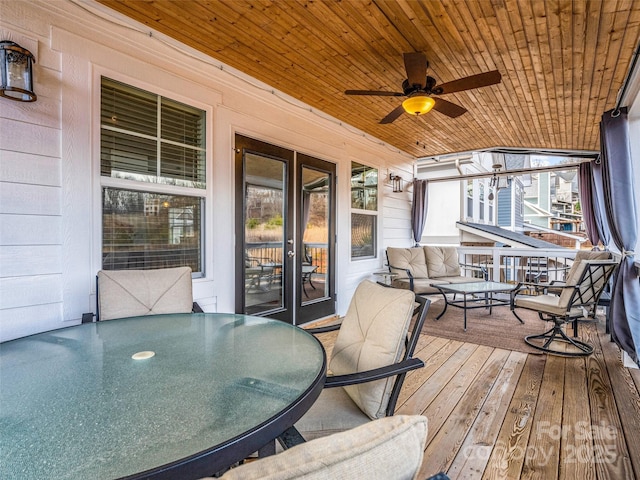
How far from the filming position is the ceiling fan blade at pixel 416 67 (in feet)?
8.72

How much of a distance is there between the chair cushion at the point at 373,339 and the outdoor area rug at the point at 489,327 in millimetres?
2670

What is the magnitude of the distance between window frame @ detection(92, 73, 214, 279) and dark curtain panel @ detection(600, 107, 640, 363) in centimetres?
391

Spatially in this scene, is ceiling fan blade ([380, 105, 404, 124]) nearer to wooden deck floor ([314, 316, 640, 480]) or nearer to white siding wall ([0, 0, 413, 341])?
white siding wall ([0, 0, 413, 341])

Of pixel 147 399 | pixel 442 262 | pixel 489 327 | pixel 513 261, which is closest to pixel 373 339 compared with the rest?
pixel 147 399

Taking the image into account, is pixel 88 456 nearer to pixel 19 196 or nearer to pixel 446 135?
pixel 19 196

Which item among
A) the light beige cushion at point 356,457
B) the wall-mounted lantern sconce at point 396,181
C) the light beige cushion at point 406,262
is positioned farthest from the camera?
the wall-mounted lantern sconce at point 396,181

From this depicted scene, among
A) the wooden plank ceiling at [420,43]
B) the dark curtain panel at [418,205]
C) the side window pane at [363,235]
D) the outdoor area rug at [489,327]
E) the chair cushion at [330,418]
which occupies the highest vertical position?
the wooden plank ceiling at [420,43]

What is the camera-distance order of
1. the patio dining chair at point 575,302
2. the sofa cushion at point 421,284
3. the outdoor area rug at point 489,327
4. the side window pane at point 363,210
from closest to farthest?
the patio dining chair at point 575,302, the outdoor area rug at point 489,327, the sofa cushion at point 421,284, the side window pane at point 363,210

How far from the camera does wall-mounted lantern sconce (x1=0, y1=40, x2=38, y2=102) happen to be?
194 cm

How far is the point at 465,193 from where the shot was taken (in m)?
8.04

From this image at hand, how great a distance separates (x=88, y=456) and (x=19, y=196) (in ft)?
6.84

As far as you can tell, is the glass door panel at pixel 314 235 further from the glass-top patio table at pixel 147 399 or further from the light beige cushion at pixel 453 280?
the glass-top patio table at pixel 147 399

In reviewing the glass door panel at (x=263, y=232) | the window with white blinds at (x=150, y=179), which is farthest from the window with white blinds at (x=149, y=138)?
the glass door panel at (x=263, y=232)

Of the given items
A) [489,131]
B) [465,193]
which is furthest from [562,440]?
[465,193]
